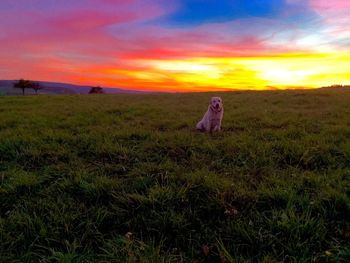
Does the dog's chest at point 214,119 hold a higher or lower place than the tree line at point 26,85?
lower

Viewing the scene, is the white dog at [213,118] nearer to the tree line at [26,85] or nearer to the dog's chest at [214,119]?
the dog's chest at [214,119]

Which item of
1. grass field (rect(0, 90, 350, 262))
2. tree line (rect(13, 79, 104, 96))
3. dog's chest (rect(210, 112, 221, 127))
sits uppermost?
tree line (rect(13, 79, 104, 96))

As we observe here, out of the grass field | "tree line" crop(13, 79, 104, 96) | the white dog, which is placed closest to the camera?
the grass field

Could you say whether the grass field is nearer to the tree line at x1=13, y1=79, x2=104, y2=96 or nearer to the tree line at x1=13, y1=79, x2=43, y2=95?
the tree line at x1=13, y1=79, x2=104, y2=96

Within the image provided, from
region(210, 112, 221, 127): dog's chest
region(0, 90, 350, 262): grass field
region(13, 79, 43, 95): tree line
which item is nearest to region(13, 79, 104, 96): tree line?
region(13, 79, 43, 95): tree line

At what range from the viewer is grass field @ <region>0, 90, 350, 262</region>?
3162mm

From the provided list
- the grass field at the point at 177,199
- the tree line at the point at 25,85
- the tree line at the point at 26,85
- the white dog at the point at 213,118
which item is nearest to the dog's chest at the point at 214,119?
the white dog at the point at 213,118

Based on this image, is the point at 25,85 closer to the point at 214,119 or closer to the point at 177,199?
the point at 214,119

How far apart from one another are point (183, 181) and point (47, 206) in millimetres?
2004

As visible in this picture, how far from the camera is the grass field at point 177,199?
3162mm

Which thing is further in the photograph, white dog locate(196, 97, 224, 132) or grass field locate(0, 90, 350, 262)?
white dog locate(196, 97, 224, 132)

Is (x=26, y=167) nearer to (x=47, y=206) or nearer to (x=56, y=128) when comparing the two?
(x=47, y=206)

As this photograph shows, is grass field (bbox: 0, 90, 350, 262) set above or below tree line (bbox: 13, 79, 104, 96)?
below

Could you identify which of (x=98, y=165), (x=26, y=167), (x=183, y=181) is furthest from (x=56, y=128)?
(x=183, y=181)
